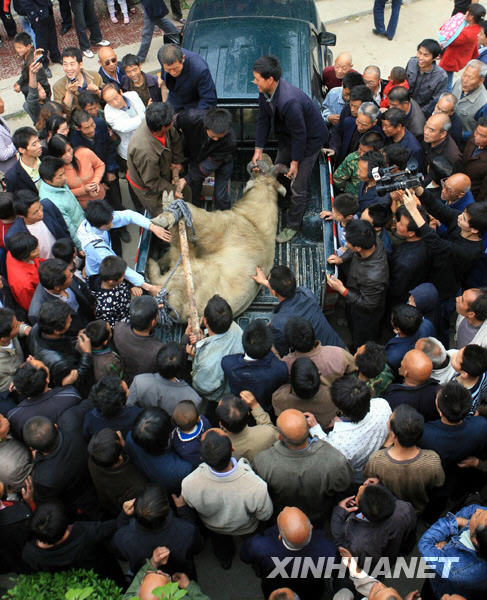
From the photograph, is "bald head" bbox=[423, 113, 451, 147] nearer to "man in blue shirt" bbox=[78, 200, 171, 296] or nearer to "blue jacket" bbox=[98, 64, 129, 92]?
"man in blue shirt" bbox=[78, 200, 171, 296]

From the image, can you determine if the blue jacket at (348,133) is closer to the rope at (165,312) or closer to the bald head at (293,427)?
the rope at (165,312)

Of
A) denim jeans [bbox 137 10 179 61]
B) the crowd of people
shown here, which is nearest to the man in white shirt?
the crowd of people

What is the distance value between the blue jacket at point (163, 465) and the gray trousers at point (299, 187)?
302cm

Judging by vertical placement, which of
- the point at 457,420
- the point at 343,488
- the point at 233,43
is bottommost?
the point at 343,488

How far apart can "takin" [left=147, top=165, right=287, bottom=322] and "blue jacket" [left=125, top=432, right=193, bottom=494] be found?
4.94 ft

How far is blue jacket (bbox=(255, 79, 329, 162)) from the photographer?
5051 mm

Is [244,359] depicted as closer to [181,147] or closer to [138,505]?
[138,505]

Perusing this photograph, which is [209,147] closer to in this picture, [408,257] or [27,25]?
[408,257]

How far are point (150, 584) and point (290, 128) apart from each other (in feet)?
13.4

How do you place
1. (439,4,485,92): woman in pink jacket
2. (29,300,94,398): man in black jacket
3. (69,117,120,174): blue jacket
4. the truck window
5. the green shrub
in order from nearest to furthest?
the green shrub
(29,300,94,398): man in black jacket
(69,117,120,174): blue jacket
the truck window
(439,4,485,92): woman in pink jacket

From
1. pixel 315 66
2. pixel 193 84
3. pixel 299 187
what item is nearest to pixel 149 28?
pixel 315 66

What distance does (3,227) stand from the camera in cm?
470

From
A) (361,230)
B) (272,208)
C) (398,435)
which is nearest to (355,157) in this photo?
(272,208)

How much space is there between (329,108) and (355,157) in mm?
1429
